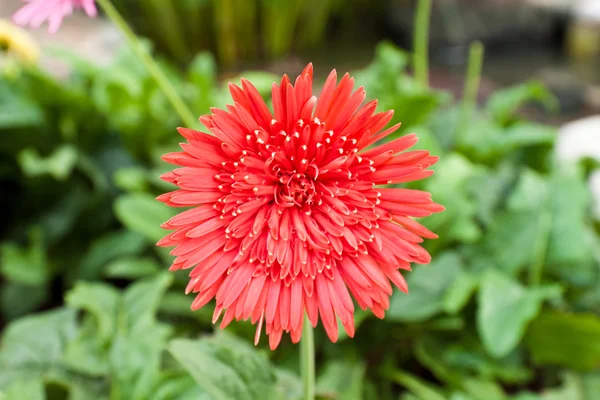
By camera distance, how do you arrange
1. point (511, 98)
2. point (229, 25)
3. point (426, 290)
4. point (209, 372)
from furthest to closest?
point (229, 25), point (511, 98), point (426, 290), point (209, 372)

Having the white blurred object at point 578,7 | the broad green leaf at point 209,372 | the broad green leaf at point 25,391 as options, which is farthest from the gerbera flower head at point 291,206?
the white blurred object at point 578,7

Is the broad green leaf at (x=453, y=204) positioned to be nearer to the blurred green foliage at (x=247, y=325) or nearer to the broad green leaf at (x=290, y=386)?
the blurred green foliage at (x=247, y=325)

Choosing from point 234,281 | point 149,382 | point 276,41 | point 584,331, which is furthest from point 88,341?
point 276,41

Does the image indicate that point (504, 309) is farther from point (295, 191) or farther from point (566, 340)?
point (295, 191)

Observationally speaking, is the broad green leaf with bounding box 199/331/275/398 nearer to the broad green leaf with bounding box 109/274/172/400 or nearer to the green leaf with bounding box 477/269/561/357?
the broad green leaf with bounding box 109/274/172/400

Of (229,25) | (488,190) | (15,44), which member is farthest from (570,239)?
(229,25)

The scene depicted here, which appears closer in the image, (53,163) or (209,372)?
(209,372)
